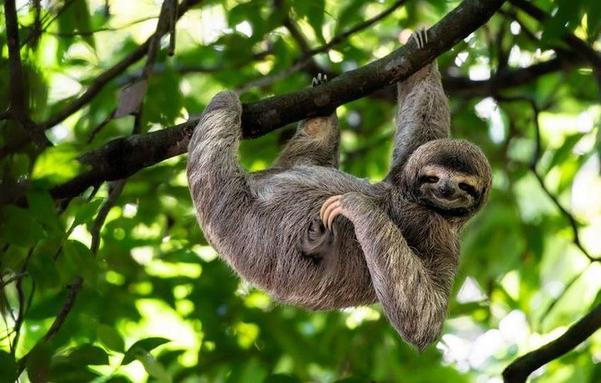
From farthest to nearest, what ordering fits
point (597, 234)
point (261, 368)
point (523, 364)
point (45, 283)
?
point (597, 234), point (261, 368), point (523, 364), point (45, 283)

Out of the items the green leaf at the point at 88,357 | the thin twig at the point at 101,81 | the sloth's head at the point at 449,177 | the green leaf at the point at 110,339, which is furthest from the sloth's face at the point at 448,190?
the green leaf at the point at 88,357

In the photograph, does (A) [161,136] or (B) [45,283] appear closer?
(B) [45,283]

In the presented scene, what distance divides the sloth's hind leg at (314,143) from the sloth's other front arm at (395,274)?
1395 millimetres

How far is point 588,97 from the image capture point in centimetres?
1216

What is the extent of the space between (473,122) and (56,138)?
16.9 ft

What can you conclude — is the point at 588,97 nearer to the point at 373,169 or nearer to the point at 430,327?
the point at 373,169

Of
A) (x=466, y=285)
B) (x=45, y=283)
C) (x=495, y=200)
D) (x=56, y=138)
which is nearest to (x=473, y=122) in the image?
(x=495, y=200)

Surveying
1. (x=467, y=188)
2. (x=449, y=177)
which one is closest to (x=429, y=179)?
(x=449, y=177)

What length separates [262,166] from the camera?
11977 mm

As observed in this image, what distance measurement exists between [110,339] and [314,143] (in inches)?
123

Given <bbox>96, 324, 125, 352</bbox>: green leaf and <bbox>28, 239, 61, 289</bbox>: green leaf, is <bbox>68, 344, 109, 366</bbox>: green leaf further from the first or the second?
<bbox>96, 324, 125, 352</bbox>: green leaf

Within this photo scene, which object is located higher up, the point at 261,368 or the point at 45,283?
the point at 45,283

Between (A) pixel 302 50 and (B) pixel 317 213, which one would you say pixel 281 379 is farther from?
(A) pixel 302 50

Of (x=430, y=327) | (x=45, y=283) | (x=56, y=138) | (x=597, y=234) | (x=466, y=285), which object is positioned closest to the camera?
(x=45, y=283)
